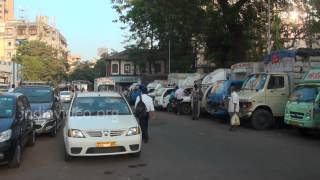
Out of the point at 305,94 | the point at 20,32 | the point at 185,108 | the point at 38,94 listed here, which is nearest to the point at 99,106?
the point at 38,94

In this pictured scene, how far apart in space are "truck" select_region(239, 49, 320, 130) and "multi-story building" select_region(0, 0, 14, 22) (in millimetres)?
169728

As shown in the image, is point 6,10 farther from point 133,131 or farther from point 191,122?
point 133,131

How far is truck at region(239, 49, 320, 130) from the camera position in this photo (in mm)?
18891

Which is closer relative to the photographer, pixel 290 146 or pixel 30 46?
pixel 290 146

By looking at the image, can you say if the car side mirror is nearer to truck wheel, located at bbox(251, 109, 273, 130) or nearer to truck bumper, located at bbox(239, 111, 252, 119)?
truck bumper, located at bbox(239, 111, 252, 119)

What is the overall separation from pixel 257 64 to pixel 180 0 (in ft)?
27.3

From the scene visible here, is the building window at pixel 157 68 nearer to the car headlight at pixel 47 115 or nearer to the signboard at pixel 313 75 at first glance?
the signboard at pixel 313 75

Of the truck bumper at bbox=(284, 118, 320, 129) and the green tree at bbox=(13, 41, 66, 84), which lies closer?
the truck bumper at bbox=(284, 118, 320, 129)

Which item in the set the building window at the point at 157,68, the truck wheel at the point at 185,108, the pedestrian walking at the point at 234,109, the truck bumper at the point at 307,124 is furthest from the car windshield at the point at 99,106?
the building window at the point at 157,68

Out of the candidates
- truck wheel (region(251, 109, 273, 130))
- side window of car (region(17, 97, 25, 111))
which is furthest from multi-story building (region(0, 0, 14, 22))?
side window of car (region(17, 97, 25, 111))

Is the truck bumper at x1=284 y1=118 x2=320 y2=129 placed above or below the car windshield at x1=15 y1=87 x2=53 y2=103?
below

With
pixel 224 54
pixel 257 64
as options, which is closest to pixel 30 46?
pixel 224 54

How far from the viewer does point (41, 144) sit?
570 inches

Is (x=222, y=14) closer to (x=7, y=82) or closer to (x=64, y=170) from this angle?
(x=7, y=82)
